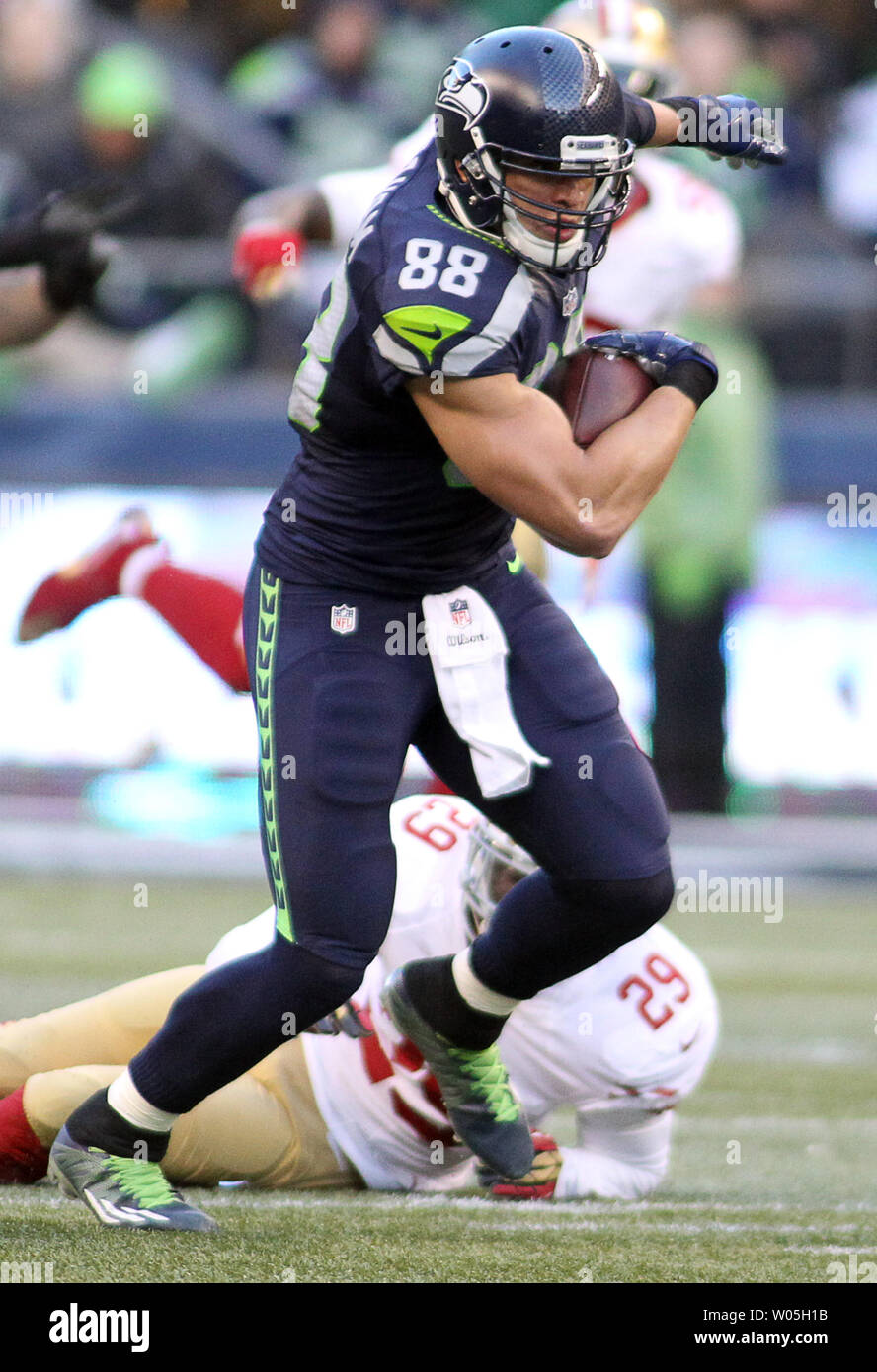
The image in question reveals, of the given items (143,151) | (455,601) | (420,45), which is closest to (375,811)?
(455,601)

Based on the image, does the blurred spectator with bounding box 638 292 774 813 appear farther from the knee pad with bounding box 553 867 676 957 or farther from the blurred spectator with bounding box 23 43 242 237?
the knee pad with bounding box 553 867 676 957

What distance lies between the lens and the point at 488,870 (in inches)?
122

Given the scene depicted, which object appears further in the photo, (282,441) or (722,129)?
(282,441)

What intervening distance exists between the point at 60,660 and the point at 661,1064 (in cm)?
487

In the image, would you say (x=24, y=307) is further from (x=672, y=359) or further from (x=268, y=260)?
(x=672, y=359)

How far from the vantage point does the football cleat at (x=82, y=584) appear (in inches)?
165

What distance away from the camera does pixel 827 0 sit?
9.57m

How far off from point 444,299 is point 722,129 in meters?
0.69

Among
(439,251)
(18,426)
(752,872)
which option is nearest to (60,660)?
(18,426)

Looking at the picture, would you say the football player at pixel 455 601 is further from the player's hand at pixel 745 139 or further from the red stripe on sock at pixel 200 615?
the red stripe on sock at pixel 200 615

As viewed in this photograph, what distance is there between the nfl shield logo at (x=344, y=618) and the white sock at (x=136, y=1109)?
0.68m

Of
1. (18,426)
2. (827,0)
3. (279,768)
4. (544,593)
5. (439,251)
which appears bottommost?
(279,768)

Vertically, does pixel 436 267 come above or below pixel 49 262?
below

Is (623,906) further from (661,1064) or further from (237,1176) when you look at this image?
(237,1176)
